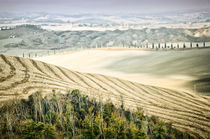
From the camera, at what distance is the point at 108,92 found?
30.3 m

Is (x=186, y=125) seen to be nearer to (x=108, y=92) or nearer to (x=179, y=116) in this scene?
(x=179, y=116)

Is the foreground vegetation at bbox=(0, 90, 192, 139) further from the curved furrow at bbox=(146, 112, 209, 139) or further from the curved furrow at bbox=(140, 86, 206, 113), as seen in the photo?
the curved furrow at bbox=(140, 86, 206, 113)

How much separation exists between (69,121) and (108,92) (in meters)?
11.6

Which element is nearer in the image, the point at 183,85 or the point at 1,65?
the point at 1,65

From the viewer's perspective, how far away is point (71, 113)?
2031cm

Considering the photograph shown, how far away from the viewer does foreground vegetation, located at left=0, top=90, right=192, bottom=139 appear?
17.4 metres

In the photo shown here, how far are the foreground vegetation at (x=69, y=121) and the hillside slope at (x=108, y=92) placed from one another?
86.6 inches

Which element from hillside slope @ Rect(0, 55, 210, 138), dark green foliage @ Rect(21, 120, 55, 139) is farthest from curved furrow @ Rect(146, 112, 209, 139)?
dark green foliage @ Rect(21, 120, 55, 139)

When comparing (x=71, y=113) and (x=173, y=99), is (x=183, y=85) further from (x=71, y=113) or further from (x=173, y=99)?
(x=71, y=113)

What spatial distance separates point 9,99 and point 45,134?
20.7 ft

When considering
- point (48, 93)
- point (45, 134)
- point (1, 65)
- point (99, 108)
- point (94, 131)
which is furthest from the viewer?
point (1, 65)

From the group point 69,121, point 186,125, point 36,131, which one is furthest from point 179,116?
point 36,131

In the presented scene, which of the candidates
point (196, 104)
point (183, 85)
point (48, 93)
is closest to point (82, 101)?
point (48, 93)

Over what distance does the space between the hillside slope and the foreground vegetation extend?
2201 mm
